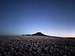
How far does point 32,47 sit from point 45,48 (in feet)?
0.74

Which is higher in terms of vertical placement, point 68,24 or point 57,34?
point 68,24

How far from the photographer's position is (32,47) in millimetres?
2637

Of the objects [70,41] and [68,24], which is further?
[68,24]

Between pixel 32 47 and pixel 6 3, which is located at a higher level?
pixel 6 3

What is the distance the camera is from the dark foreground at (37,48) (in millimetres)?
2516

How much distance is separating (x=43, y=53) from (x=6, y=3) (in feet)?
3.62

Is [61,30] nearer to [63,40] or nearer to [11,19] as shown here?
[63,40]

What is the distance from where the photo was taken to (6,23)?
2.74m

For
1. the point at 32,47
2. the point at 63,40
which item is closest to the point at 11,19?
the point at 32,47

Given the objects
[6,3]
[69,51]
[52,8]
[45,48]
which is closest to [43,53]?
[45,48]

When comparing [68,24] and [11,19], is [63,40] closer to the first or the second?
[68,24]

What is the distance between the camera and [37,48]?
2.64m

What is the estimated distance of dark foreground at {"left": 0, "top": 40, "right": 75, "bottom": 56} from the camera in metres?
2.52

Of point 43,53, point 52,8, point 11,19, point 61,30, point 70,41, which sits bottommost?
point 43,53
